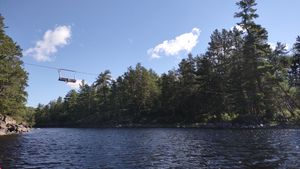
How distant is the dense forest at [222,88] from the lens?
7631cm

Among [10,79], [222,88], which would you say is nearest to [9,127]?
[10,79]

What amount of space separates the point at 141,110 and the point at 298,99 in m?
51.6

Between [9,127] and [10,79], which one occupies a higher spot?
[10,79]

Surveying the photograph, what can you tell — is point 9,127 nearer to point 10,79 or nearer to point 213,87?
point 10,79

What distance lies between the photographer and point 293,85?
89188 mm

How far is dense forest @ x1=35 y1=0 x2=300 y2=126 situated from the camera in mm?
76312

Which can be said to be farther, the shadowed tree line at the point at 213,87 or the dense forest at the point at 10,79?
the shadowed tree line at the point at 213,87

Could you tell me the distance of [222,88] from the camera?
290 feet

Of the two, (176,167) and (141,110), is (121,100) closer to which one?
(141,110)

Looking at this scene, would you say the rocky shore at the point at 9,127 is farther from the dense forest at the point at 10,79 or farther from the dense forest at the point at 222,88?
the dense forest at the point at 222,88

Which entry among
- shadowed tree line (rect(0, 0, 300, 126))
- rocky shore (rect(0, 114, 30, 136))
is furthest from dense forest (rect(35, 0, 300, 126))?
rocky shore (rect(0, 114, 30, 136))

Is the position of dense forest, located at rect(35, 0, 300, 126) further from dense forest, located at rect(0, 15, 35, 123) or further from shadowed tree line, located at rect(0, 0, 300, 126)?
dense forest, located at rect(0, 15, 35, 123)

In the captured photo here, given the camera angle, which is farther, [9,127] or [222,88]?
[222,88]

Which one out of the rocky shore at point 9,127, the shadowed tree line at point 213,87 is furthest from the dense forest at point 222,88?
the rocky shore at point 9,127
